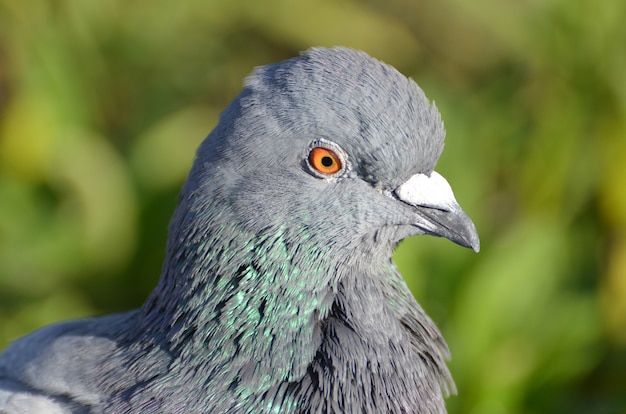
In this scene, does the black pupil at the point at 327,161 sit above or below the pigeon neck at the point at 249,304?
above

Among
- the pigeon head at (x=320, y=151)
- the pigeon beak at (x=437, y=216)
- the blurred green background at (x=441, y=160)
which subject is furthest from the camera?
the blurred green background at (x=441, y=160)

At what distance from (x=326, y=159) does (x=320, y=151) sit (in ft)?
0.12

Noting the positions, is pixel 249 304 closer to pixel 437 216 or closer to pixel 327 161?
pixel 327 161

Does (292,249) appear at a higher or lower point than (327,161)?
lower

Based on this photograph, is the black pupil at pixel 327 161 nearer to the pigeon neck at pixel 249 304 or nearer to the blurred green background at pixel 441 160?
the pigeon neck at pixel 249 304

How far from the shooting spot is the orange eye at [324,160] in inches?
105

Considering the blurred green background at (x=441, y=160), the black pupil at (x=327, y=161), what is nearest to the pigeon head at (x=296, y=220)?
the black pupil at (x=327, y=161)

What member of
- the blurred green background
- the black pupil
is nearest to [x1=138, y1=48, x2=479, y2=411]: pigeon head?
the black pupil

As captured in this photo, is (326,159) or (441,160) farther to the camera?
(441,160)

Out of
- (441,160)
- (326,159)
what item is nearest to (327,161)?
(326,159)

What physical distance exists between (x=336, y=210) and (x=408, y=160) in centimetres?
29

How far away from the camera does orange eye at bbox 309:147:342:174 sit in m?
2.66

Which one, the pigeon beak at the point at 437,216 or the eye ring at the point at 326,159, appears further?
the pigeon beak at the point at 437,216

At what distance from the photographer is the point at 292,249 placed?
267cm
